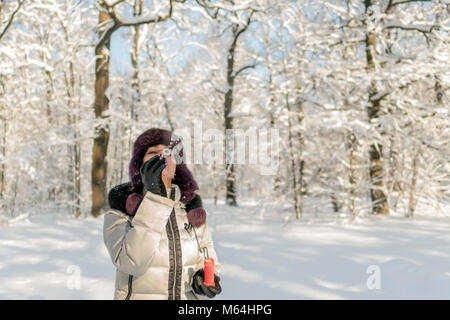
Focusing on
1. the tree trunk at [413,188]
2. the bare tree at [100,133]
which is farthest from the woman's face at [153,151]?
the bare tree at [100,133]

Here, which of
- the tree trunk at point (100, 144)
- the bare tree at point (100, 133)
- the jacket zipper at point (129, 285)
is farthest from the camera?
the tree trunk at point (100, 144)

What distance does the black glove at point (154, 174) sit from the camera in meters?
1.44

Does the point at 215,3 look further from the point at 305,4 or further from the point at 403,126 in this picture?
the point at 403,126

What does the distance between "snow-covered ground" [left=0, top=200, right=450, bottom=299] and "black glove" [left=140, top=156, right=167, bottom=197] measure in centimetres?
305

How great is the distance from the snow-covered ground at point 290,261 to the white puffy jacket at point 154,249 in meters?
2.70

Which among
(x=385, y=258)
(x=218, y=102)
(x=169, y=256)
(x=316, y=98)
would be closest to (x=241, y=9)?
(x=316, y=98)

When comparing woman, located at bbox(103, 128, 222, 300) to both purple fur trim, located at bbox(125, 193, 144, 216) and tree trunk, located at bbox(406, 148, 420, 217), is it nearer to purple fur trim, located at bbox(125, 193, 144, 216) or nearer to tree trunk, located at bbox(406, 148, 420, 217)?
purple fur trim, located at bbox(125, 193, 144, 216)

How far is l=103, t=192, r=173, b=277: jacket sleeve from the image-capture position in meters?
1.43

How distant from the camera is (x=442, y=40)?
7.43m

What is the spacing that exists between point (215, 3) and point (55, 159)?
36.6 feet

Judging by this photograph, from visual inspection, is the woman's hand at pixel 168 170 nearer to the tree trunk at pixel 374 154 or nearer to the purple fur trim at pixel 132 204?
the purple fur trim at pixel 132 204

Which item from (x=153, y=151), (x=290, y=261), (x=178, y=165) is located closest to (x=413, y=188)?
(x=290, y=261)

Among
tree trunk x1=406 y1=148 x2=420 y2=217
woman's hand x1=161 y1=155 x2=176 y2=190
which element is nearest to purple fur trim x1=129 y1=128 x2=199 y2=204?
woman's hand x1=161 y1=155 x2=176 y2=190

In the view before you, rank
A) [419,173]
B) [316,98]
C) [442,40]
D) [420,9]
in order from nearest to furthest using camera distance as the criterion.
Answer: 1. [442,40]
2. [419,173]
3. [316,98]
4. [420,9]
